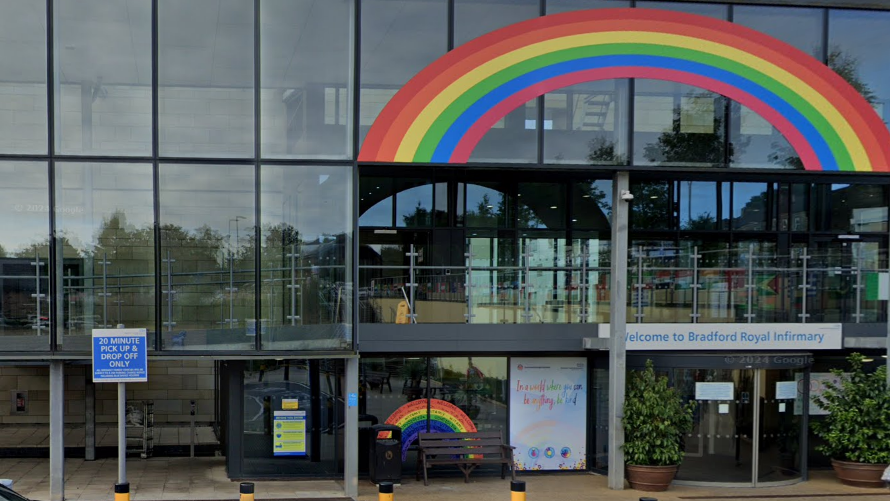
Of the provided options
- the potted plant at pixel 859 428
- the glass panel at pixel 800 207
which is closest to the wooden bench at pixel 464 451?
the potted plant at pixel 859 428

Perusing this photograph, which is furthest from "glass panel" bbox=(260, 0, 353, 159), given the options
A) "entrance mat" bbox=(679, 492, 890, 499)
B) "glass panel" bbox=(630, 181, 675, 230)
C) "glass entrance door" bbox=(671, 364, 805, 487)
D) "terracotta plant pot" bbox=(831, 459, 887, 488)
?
"terracotta plant pot" bbox=(831, 459, 887, 488)

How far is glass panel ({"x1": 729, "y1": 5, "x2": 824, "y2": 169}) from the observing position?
15.1 meters

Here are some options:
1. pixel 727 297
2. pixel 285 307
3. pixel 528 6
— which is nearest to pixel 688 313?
pixel 727 297

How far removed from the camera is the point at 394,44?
14531 mm

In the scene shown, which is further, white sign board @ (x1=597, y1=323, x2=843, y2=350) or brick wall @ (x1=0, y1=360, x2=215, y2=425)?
brick wall @ (x1=0, y1=360, x2=215, y2=425)

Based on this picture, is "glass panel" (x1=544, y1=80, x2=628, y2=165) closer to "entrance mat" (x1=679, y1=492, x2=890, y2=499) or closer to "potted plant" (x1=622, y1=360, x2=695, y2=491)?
"potted plant" (x1=622, y1=360, x2=695, y2=491)

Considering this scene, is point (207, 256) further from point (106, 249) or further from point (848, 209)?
point (848, 209)

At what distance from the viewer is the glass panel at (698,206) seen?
1798cm

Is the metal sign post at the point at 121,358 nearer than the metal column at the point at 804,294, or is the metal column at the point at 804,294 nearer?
the metal sign post at the point at 121,358

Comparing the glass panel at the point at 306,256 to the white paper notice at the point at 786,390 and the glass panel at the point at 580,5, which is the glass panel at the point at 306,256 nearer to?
the glass panel at the point at 580,5

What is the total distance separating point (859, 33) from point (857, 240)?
465 centimetres

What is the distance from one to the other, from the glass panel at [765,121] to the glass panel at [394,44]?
512 cm

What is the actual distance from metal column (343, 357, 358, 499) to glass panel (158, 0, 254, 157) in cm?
386

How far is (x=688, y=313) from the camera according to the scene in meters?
15.7
